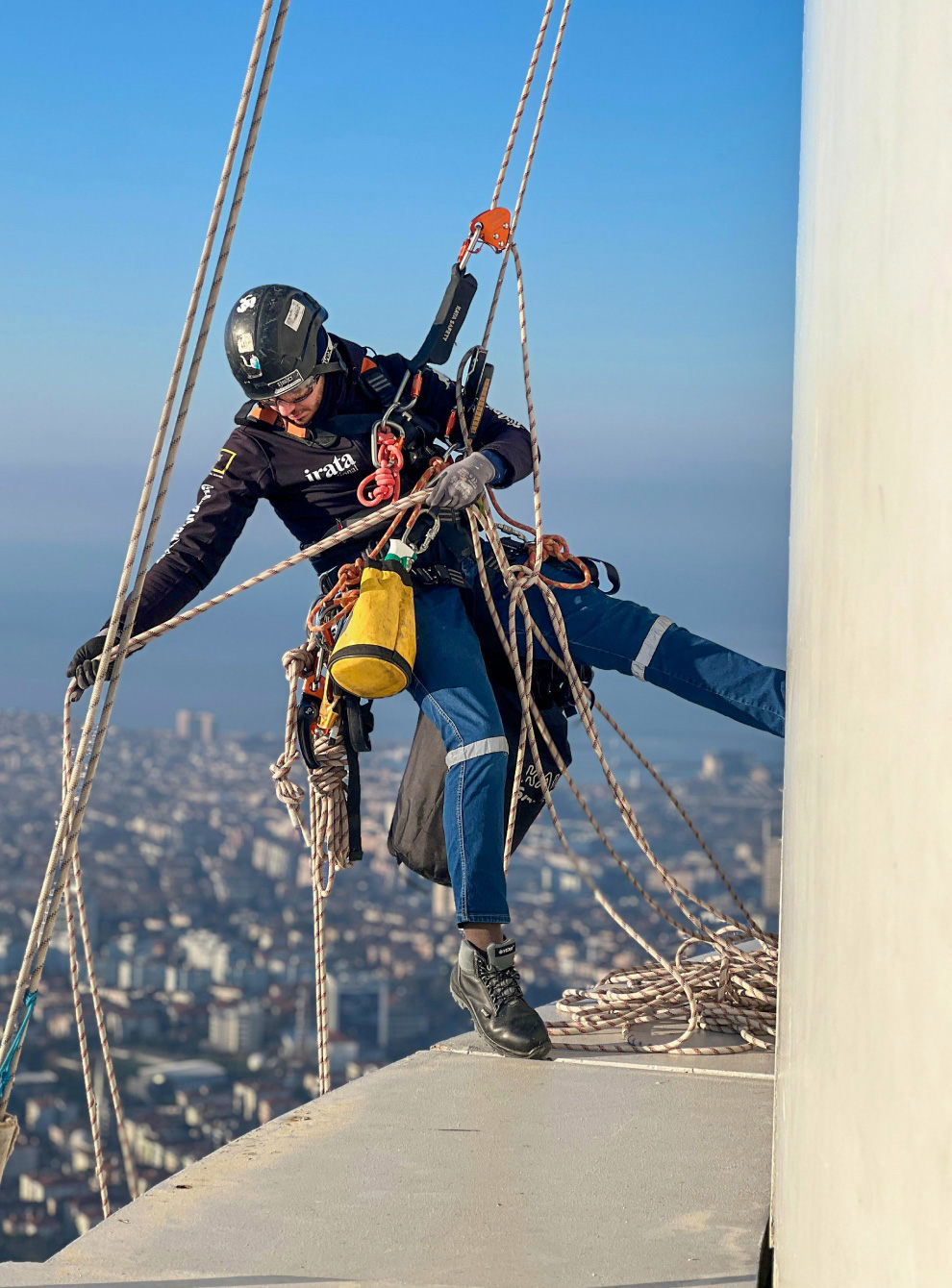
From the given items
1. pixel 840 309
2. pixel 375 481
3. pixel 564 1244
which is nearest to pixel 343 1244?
pixel 564 1244

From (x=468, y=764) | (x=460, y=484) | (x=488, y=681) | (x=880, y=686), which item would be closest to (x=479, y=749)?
(x=468, y=764)

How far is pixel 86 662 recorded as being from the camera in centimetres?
314

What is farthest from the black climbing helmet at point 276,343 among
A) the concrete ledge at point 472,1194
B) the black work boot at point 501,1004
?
the concrete ledge at point 472,1194

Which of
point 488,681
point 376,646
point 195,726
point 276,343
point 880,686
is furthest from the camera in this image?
point 195,726

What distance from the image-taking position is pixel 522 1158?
7.97 feet

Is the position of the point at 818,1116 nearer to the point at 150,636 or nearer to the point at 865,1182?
the point at 865,1182

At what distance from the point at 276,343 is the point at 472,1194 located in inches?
82.0

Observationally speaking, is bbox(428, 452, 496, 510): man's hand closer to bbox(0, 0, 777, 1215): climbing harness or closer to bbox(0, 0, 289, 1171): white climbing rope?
bbox(0, 0, 777, 1215): climbing harness

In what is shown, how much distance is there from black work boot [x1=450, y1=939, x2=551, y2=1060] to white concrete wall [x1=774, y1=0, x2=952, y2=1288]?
5.95 feet

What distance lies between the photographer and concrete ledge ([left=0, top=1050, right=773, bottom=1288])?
6.46 ft

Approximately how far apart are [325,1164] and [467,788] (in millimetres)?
985

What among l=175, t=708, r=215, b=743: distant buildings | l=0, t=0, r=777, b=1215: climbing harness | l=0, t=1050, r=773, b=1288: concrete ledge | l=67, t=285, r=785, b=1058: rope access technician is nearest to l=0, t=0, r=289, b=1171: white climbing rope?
l=0, t=1050, r=773, b=1288: concrete ledge

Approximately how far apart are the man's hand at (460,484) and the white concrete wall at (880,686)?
203 centimetres

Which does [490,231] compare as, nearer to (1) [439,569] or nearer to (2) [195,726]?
(1) [439,569]
